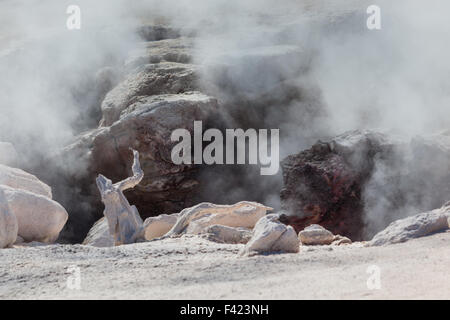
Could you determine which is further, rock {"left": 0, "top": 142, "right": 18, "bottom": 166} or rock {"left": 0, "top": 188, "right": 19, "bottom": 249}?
rock {"left": 0, "top": 142, "right": 18, "bottom": 166}

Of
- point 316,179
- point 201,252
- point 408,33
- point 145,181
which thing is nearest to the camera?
point 201,252

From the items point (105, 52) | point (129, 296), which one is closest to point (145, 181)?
point (105, 52)

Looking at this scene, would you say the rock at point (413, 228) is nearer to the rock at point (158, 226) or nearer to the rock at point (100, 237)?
the rock at point (158, 226)

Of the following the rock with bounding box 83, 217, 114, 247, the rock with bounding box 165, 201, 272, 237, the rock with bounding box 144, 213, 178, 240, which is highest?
the rock with bounding box 165, 201, 272, 237

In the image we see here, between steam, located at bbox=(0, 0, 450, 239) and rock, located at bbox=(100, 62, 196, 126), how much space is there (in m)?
0.43

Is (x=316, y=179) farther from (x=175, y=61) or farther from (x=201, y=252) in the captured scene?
(x=175, y=61)

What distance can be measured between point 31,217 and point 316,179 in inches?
157

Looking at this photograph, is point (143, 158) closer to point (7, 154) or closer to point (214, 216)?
point (7, 154)

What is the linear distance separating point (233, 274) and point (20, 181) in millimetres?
6166

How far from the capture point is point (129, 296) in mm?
2809

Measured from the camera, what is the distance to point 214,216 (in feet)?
25.4

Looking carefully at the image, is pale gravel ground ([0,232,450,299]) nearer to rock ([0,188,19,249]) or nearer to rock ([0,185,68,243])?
rock ([0,188,19,249])

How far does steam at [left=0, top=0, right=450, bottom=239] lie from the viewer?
11453 millimetres

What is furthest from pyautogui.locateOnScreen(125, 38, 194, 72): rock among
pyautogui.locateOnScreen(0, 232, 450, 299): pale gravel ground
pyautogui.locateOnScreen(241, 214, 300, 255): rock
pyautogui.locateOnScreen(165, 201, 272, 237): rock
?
pyautogui.locateOnScreen(241, 214, 300, 255): rock
